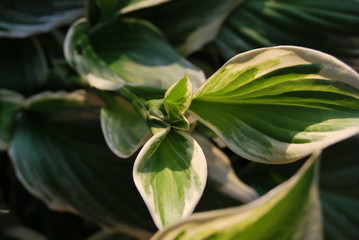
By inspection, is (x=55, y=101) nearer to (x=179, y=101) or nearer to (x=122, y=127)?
(x=122, y=127)

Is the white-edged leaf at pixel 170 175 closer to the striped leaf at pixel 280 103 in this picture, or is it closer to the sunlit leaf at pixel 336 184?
the striped leaf at pixel 280 103

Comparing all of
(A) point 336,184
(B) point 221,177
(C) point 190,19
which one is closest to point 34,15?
(C) point 190,19

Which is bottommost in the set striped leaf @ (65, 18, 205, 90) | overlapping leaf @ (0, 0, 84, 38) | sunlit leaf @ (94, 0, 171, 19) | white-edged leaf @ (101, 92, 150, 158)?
white-edged leaf @ (101, 92, 150, 158)

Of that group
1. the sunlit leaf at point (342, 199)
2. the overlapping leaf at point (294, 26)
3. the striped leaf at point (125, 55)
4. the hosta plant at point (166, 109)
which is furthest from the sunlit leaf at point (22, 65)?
the sunlit leaf at point (342, 199)

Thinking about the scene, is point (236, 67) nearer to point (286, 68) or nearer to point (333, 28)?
point (286, 68)

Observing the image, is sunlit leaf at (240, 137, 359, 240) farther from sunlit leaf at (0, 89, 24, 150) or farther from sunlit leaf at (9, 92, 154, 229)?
sunlit leaf at (0, 89, 24, 150)

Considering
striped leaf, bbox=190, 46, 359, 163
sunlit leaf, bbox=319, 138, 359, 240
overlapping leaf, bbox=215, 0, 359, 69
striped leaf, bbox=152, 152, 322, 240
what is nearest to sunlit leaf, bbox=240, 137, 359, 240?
sunlit leaf, bbox=319, 138, 359, 240

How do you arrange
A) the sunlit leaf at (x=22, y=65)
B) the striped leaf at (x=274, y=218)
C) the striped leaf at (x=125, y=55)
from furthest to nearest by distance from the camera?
the sunlit leaf at (x=22, y=65) → the striped leaf at (x=125, y=55) → the striped leaf at (x=274, y=218)
